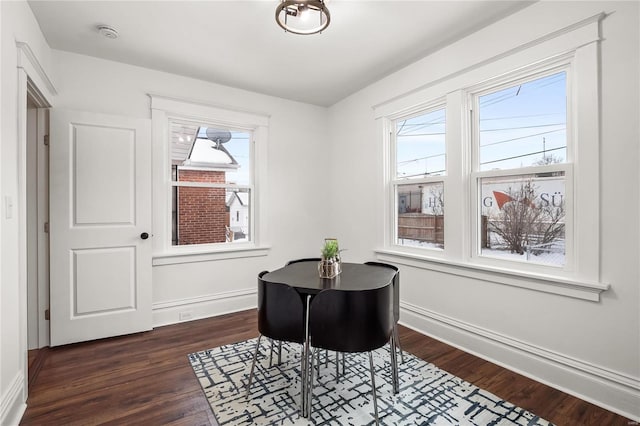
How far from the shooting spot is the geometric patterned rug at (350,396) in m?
1.87

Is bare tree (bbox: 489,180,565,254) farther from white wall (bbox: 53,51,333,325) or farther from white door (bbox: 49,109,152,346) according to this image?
white door (bbox: 49,109,152,346)

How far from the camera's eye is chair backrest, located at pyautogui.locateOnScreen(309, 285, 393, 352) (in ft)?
5.90

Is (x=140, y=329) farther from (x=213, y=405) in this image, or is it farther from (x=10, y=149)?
(x=10, y=149)

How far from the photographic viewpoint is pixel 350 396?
2088 millimetres

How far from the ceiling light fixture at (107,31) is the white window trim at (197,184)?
2.36 feet

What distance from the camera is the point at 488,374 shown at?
2359mm

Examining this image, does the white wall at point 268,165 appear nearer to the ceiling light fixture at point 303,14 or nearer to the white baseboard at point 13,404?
the white baseboard at point 13,404

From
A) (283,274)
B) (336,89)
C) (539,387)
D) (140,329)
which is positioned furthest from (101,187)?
(539,387)

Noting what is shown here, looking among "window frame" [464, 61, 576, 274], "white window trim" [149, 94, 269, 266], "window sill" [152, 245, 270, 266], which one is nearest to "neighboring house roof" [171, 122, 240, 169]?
"white window trim" [149, 94, 269, 266]

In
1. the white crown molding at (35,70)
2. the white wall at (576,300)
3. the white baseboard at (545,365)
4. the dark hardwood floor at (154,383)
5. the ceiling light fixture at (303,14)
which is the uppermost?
the ceiling light fixture at (303,14)

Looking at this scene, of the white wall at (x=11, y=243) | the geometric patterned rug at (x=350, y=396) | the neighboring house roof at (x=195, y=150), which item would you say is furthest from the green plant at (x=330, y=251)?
the neighboring house roof at (x=195, y=150)

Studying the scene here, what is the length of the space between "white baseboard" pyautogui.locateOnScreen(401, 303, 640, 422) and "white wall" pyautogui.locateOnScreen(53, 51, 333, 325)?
2.06 m

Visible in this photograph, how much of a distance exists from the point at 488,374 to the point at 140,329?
320 centimetres

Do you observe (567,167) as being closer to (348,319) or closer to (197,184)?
(348,319)
